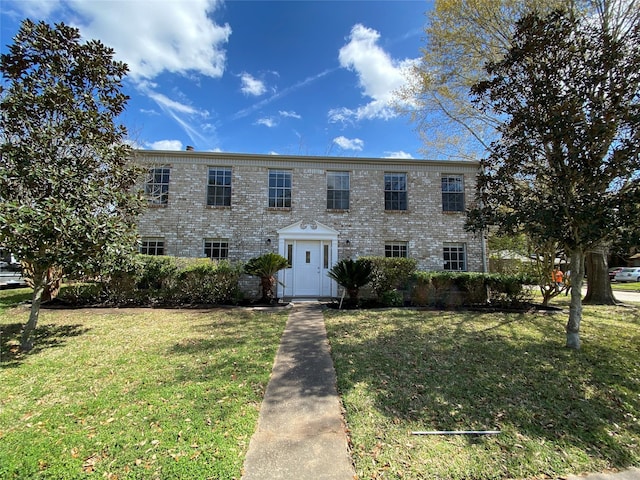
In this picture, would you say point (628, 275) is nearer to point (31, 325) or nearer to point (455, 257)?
point (455, 257)

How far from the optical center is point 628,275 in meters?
27.1

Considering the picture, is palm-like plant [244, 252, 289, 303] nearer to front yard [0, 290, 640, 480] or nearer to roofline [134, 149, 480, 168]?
front yard [0, 290, 640, 480]

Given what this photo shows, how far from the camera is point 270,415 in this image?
3119 mm

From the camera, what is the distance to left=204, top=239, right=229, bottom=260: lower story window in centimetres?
1211

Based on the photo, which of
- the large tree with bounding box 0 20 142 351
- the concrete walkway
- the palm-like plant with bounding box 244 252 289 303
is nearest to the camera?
the concrete walkway

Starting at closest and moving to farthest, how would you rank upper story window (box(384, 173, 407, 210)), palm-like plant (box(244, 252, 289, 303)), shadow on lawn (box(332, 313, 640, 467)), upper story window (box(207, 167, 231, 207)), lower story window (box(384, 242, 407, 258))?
1. shadow on lawn (box(332, 313, 640, 467))
2. palm-like plant (box(244, 252, 289, 303))
3. upper story window (box(207, 167, 231, 207))
4. lower story window (box(384, 242, 407, 258))
5. upper story window (box(384, 173, 407, 210))

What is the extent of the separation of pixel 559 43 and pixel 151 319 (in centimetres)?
1014

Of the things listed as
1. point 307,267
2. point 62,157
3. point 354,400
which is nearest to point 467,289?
point 307,267

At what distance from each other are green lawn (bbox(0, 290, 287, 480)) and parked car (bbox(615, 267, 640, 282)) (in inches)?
1376

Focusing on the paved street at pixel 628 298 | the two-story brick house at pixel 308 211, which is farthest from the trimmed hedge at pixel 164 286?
the paved street at pixel 628 298

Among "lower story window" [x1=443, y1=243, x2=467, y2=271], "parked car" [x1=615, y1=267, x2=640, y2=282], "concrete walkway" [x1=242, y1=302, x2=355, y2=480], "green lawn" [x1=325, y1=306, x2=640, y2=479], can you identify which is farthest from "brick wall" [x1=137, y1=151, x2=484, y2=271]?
"parked car" [x1=615, y1=267, x2=640, y2=282]

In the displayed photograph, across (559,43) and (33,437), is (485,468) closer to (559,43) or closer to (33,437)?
(33,437)

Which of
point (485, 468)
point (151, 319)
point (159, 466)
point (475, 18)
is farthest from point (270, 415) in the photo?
point (475, 18)

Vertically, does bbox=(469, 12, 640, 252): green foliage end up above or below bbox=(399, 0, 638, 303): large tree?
below
